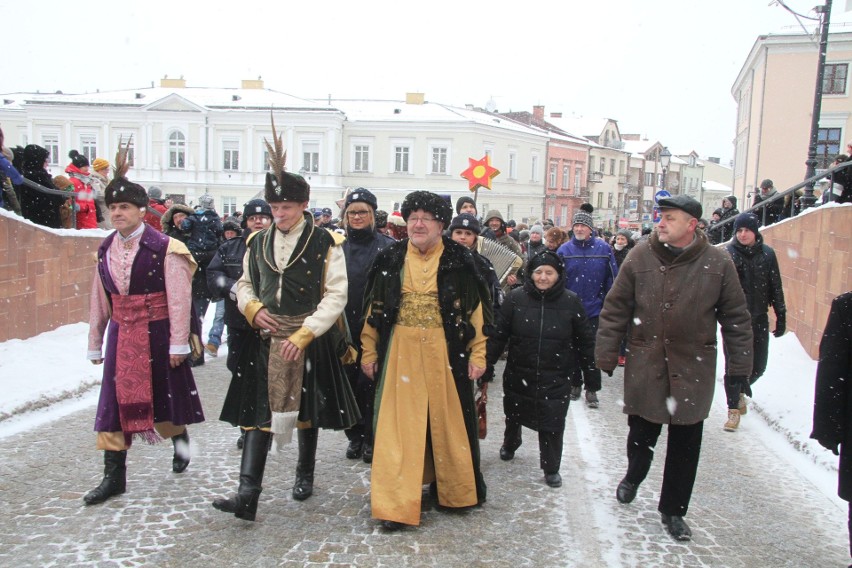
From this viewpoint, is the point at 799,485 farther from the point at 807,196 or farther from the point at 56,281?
the point at 56,281

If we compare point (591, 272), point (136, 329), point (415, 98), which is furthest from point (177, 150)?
point (136, 329)

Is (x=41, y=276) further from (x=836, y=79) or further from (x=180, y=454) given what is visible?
(x=836, y=79)

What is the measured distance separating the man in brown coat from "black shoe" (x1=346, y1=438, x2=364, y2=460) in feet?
7.03

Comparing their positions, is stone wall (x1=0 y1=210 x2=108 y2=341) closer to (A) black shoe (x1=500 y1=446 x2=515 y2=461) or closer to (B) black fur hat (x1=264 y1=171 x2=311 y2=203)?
(B) black fur hat (x1=264 y1=171 x2=311 y2=203)

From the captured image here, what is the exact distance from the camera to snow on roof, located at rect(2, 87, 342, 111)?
4209cm

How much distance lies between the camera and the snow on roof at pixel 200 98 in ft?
138

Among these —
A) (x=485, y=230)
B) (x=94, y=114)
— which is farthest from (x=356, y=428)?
(x=94, y=114)

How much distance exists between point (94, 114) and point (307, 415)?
43386 millimetres

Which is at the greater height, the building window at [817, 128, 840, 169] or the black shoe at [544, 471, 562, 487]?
the building window at [817, 128, 840, 169]

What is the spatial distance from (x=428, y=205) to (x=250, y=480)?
200cm

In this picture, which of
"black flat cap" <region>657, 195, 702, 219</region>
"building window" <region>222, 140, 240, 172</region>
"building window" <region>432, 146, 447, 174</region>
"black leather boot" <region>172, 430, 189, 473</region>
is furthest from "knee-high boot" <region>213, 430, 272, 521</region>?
"building window" <region>432, 146, 447, 174</region>

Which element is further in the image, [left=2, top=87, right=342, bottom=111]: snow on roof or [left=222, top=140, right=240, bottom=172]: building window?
[left=222, top=140, right=240, bottom=172]: building window

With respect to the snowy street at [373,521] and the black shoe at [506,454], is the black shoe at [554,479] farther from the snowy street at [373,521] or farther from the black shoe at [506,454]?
the black shoe at [506,454]

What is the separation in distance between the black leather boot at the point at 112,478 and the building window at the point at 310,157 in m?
38.8
